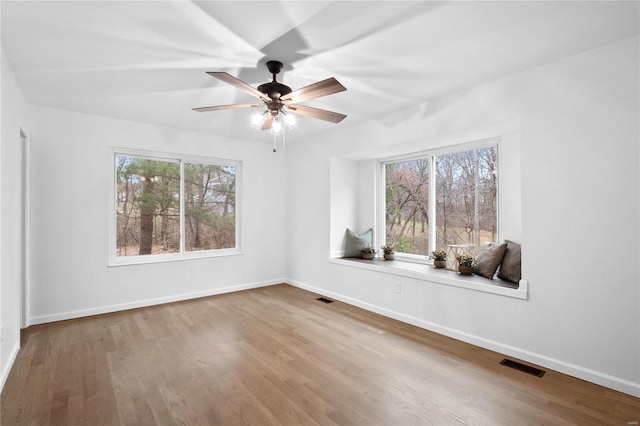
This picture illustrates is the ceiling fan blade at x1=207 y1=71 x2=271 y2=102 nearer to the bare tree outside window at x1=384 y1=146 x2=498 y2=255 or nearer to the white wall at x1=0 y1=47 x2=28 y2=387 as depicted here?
the white wall at x1=0 y1=47 x2=28 y2=387

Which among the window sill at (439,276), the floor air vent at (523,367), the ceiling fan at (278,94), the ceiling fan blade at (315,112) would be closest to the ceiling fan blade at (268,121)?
the ceiling fan at (278,94)

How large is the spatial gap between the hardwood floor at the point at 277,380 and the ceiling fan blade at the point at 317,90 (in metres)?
2.12

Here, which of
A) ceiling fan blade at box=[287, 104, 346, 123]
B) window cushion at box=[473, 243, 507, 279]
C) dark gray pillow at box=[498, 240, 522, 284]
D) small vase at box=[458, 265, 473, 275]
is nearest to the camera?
ceiling fan blade at box=[287, 104, 346, 123]

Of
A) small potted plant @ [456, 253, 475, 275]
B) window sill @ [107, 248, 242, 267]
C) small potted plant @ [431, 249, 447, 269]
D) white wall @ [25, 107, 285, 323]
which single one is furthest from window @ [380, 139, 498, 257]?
white wall @ [25, 107, 285, 323]

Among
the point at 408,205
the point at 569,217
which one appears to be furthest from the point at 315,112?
the point at 408,205

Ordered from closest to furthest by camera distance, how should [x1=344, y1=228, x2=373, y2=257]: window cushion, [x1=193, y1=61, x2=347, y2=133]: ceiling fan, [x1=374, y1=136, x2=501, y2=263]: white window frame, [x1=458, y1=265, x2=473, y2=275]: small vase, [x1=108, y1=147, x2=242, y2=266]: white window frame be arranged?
[x1=193, y1=61, x2=347, y2=133]: ceiling fan < [x1=458, y1=265, x2=473, y2=275]: small vase < [x1=374, y1=136, x2=501, y2=263]: white window frame < [x1=108, y1=147, x2=242, y2=266]: white window frame < [x1=344, y1=228, x2=373, y2=257]: window cushion

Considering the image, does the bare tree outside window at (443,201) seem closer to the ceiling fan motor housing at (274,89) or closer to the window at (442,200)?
the window at (442,200)

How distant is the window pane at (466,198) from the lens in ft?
11.9

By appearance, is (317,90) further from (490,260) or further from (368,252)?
(368,252)

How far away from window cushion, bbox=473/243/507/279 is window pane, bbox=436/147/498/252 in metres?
0.34

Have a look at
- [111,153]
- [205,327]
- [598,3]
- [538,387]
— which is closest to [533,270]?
[538,387]

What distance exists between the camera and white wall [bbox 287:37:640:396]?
221 cm

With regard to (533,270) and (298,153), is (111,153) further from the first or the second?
(533,270)

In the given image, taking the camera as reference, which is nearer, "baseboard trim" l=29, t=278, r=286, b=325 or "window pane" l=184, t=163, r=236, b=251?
"baseboard trim" l=29, t=278, r=286, b=325
